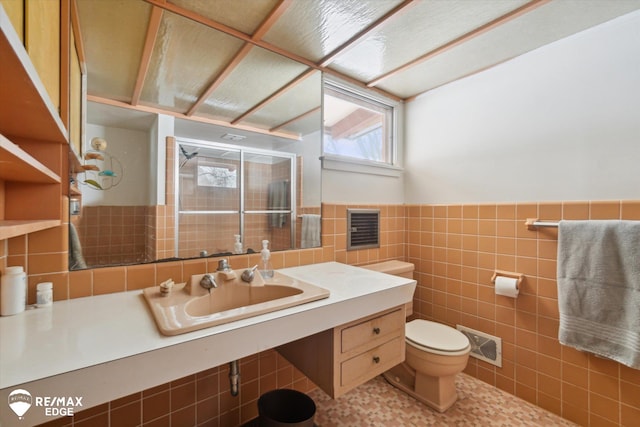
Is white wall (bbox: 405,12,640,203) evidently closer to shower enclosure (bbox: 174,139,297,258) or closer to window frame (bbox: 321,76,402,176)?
window frame (bbox: 321,76,402,176)

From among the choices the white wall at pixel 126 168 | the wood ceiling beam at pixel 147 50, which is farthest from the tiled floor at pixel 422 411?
the wood ceiling beam at pixel 147 50

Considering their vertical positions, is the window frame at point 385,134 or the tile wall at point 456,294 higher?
the window frame at point 385,134

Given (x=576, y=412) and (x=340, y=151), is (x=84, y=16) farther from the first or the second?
(x=576, y=412)

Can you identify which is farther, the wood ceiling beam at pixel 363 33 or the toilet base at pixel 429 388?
the toilet base at pixel 429 388

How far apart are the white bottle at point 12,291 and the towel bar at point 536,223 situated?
2.29 metres

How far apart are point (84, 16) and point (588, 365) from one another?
284 centimetres

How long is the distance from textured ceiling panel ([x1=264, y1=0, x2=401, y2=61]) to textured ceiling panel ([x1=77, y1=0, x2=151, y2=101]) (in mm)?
591

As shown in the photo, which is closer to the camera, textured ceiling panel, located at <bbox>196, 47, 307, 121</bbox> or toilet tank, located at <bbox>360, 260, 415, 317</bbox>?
textured ceiling panel, located at <bbox>196, 47, 307, 121</bbox>

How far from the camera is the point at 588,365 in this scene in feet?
4.61

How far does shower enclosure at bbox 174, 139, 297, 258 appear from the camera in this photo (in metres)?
1.29

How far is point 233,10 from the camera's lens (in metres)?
1.23

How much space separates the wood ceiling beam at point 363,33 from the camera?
48.3 inches

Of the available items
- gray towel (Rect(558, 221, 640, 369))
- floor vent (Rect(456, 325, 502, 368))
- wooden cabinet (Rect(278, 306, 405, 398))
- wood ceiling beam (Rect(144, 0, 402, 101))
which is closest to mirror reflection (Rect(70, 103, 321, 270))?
wood ceiling beam (Rect(144, 0, 402, 101))

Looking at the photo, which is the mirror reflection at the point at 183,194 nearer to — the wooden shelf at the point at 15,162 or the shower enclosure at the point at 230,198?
the shower enclosure at the point at 230,198
